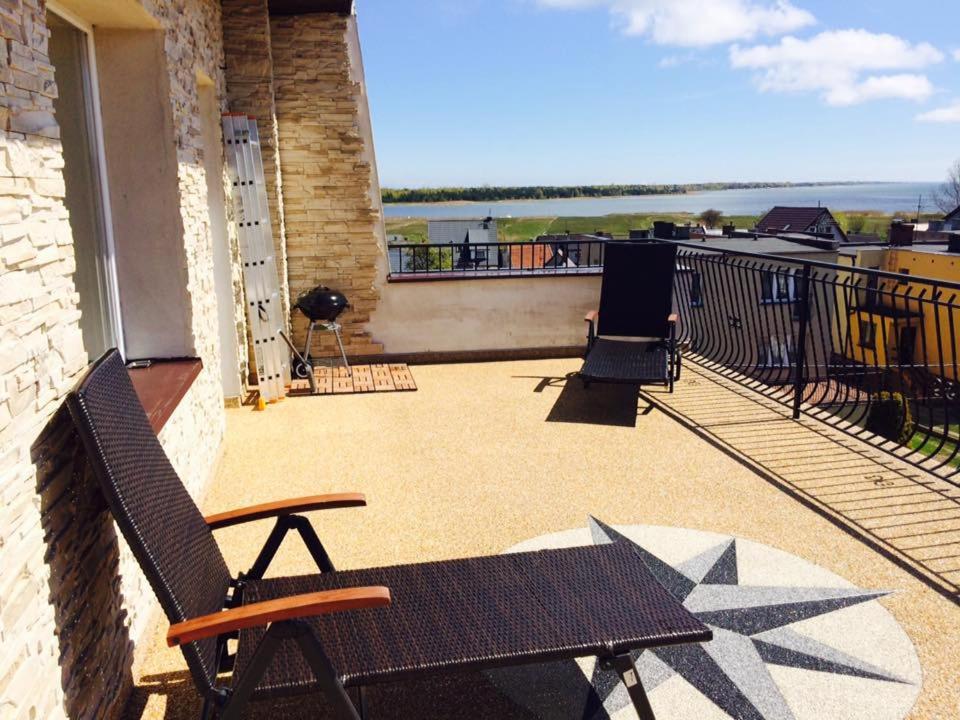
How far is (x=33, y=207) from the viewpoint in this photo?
5.94ft

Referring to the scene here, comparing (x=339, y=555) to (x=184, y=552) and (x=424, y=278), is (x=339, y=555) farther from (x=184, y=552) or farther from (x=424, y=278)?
(x=424, y=278)

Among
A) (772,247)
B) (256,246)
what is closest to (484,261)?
(256,246)

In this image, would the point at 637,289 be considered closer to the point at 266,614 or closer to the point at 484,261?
the point at 484,261

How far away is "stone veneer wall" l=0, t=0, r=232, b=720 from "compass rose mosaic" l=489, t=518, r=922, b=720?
1211 mm

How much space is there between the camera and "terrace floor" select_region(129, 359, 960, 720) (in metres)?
2.28

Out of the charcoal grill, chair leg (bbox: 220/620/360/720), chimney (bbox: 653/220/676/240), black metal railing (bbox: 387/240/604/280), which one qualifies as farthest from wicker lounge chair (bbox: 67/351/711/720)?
chimney (bbox: 653/220/676/240)

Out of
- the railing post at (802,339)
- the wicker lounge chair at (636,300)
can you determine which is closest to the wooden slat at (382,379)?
the wicker lounge chair at (636,300)

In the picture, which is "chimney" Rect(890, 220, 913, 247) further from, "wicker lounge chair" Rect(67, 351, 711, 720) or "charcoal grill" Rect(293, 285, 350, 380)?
"wicker lounge chair" Rect(67, 351, 711, 720)

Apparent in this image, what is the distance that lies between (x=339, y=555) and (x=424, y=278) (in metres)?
4.22

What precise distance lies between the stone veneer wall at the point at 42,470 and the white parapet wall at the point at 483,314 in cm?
483

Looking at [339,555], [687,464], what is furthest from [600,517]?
[339,555]

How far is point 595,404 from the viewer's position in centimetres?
555

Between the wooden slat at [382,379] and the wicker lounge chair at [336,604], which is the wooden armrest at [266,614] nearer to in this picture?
the wicker lounge chair at [336,604]

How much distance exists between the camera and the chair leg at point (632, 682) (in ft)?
6.27
